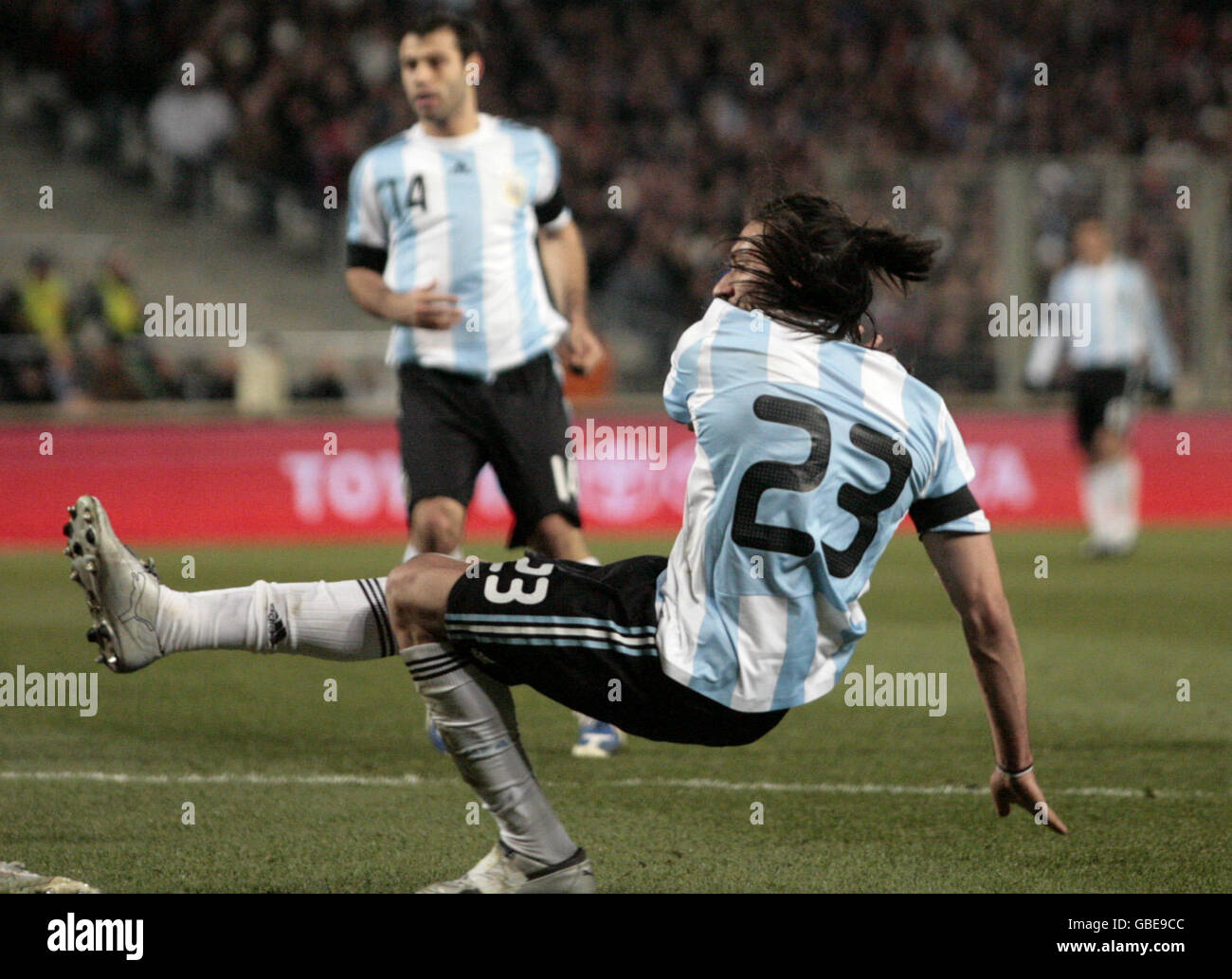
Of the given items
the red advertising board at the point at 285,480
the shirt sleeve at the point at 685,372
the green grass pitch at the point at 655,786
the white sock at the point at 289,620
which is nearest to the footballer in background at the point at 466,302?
the green grass pitch at the point at 655,786

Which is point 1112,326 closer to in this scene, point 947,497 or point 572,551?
point 572,551

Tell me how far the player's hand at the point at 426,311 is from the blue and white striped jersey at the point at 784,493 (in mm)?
2259

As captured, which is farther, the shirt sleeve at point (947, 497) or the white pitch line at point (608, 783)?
the white pitch line at point (608, 783)

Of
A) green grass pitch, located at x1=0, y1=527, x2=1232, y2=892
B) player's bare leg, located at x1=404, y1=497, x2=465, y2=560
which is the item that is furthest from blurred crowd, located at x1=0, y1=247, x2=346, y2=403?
player's bare leg, located at x1=404, y1=497, x2=465, y2=560

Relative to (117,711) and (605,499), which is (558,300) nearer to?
(117,711)

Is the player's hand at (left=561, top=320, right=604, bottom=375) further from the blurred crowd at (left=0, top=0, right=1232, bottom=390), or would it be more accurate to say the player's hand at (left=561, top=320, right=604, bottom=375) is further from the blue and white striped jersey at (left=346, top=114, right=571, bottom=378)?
the blurred crowd at (left=0, top=0, right=1232, bottom=390)

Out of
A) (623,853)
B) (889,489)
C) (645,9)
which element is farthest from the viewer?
(645,9)

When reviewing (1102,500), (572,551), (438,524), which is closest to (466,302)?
(438,524)

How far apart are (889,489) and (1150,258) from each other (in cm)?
1480

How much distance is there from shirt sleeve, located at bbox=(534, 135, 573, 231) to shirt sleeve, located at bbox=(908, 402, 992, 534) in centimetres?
307

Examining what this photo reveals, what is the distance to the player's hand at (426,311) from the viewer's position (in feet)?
19.0

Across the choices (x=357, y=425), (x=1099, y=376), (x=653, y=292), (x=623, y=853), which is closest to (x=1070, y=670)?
(x=623, y=853)

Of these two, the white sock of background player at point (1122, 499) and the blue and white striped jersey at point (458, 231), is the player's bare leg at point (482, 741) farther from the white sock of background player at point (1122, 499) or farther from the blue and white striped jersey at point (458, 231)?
the white sock of background player at point (1122, 499)

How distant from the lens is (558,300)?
6523 mm
